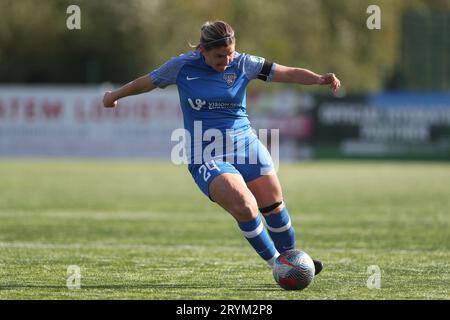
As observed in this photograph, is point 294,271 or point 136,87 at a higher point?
point 136,87

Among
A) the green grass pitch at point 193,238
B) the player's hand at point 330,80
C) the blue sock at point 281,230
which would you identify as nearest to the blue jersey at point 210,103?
the blue sock at point 281,230

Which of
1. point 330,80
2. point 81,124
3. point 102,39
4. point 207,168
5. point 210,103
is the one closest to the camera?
point 207,168

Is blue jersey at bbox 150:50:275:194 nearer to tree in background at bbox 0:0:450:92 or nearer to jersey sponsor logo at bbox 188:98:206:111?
jersey sponsor logo at bbox 188:98:206:111

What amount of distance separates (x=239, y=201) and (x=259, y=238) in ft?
1.39

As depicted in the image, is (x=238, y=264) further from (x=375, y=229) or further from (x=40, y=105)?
A: (x=40, y=105)

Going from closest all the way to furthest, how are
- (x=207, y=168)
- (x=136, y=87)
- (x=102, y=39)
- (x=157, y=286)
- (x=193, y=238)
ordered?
1. (x=157, y=286)
2. (x=207, y=168)
3. (x=136, y=87)
4. (x=193, y=238)
5. (x=102, y=39)

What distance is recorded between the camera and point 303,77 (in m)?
7.65

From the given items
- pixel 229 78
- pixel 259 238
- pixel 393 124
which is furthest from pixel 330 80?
pixel 393 124

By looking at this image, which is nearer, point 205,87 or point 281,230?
point 205,87

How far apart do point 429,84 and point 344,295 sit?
78.6 feet

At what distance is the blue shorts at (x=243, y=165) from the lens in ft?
24.0

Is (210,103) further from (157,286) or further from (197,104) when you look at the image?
(157,286)

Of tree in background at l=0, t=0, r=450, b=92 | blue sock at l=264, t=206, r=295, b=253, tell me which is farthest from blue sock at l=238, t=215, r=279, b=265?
tree in background at l=0, t=0, r=450, b=92

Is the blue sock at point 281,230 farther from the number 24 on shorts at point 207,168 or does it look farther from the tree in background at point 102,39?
the tree in background at point 102,39
